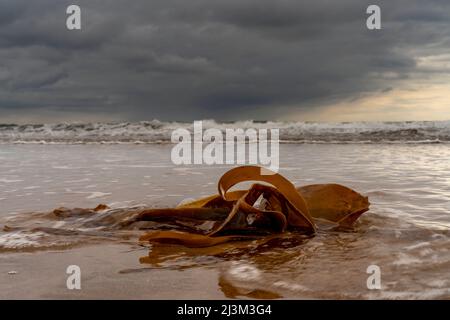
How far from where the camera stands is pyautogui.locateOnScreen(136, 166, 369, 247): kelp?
301 centimetres

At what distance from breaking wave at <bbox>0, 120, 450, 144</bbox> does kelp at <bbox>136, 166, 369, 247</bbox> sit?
13435 mm

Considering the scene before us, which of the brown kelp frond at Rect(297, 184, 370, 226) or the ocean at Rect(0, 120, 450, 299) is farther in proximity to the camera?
the brown kelp frond at Rect(297, 184, 370, 226)

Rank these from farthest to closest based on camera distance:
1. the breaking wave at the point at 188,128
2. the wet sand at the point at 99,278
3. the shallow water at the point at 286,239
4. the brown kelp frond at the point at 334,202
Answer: the breaking wave at the point at 188,128, the brown kelp frond at the point at 334,202, the shallow water at the point at 286,239, the wet sand at the point at 99,278

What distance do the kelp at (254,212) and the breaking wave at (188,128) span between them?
1343cm

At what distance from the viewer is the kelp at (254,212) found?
3.01 meters

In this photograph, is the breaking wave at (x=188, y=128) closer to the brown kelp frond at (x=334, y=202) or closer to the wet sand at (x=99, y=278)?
the brown kelp frond at (x=334, y=202)

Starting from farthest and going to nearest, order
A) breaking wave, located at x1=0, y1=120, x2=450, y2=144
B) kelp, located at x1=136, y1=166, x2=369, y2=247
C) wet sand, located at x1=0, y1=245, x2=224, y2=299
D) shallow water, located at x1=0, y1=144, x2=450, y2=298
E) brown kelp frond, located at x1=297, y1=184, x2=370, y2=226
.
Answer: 1. breaking wave, located at x1=0, y1=120, x2=450, y2=144
2. brown kelp frond, located at x1=297, y1=184, x2=370, y2=226
3. kelp, located at x1=136, y1=166, x2=369, y2=247
4. shallow water, located at x1=0, y1=144, x2=450, y2=298
5. wet sand, located at x1=0, y1=245, x2=224, y2=299

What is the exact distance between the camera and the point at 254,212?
3098 mm

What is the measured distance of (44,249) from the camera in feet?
9.41

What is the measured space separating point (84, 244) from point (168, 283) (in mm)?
941

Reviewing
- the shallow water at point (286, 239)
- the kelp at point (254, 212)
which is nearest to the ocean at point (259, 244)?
the shallow water at point (286, 239)

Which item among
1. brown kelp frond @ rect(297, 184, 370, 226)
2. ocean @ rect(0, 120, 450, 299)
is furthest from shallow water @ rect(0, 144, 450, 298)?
brown kelp frond @ rect(297, 184, 370, 226)

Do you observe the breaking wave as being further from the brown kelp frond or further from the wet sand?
the wet sand
